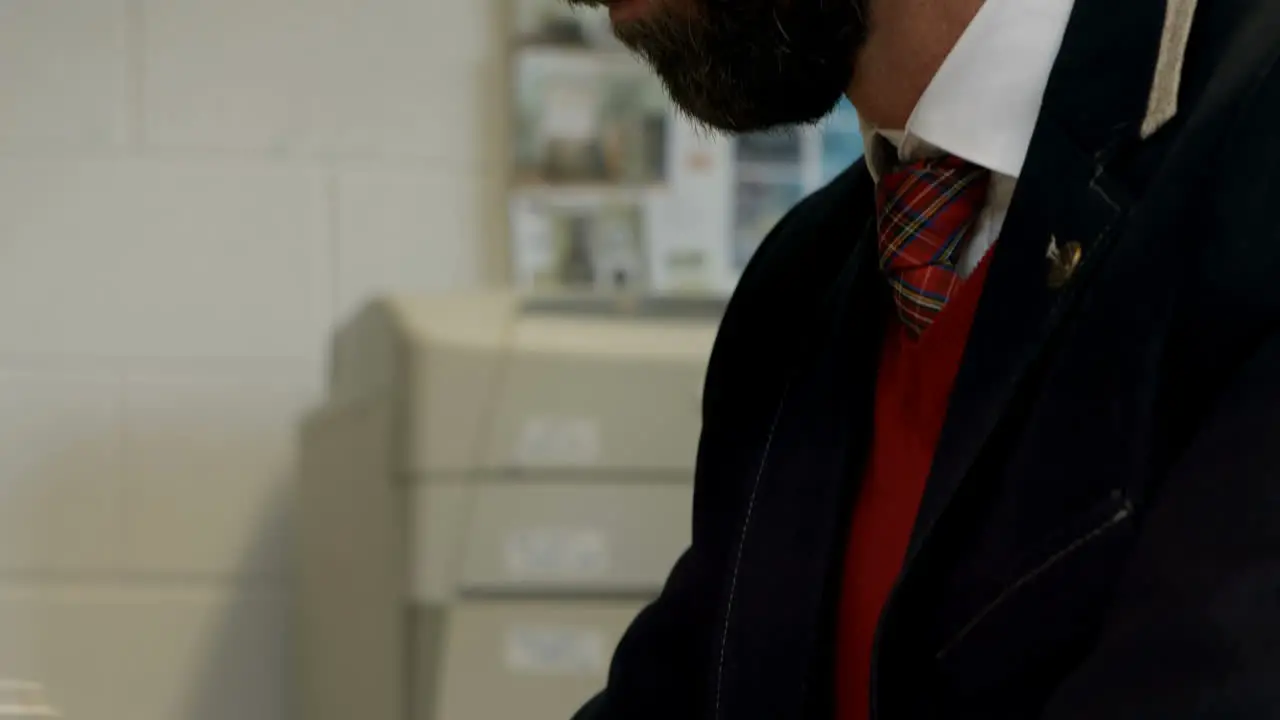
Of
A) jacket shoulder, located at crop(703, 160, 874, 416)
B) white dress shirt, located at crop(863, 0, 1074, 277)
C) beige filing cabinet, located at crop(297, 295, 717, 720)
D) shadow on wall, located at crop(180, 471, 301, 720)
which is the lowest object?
shadow on wall, located at crop(180, 471, 301, 720)

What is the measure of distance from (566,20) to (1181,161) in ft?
3.41

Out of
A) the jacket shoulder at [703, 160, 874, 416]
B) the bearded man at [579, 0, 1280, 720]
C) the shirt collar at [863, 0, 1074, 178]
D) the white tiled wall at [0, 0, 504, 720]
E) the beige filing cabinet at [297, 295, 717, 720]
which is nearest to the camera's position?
the bearded man at [579, 0, 1280, 720]

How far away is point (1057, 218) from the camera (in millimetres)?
544

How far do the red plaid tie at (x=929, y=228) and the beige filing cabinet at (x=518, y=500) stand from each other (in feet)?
1.44

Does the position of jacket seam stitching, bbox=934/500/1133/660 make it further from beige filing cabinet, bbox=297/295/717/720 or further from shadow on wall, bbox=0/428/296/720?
shadow on wall, bbox=0/428/296/720

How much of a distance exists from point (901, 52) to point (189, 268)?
3.34 ft

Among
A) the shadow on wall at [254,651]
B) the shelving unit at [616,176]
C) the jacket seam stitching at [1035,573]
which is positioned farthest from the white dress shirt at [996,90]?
the shadow on wall at [254,651]

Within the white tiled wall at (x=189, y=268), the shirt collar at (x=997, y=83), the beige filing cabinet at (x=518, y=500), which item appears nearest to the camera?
the shirt collar at (x=997, y=83)

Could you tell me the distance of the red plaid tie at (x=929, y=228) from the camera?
2.14 ft

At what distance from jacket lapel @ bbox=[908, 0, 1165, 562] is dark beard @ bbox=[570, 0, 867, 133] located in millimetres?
165

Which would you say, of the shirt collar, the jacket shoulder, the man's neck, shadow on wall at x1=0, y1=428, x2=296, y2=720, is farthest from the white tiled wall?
the shirt collar

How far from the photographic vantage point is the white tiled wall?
4.74ft

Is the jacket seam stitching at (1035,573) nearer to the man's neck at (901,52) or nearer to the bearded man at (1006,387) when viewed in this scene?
the bearded man at (1006,387)

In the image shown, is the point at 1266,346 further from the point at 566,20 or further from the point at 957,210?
the point at 566,20
